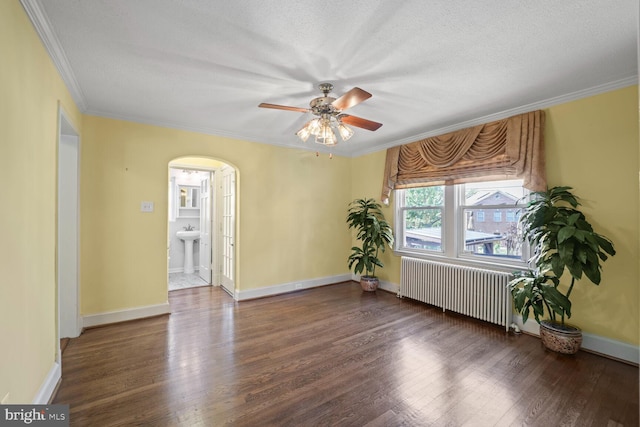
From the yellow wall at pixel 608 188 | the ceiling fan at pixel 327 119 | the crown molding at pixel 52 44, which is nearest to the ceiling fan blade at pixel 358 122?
the ceiling fan at pixel 327 119

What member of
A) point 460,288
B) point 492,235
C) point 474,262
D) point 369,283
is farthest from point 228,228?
point 492,235

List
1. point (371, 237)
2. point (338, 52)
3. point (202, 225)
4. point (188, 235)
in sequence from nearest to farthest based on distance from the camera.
A: 1. point (338, 52)
2. point (371, 237)
3. point (202, 225)
4. point (188, 235)

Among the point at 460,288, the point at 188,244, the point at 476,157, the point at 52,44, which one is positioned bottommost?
the point at 460,288

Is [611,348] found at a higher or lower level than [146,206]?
lower

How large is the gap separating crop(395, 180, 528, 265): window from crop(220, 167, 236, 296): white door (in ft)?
9.37

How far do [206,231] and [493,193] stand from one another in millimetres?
5122

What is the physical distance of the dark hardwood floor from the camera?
184 cm

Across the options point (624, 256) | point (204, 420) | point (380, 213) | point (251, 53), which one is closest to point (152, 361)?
point (204, 420)

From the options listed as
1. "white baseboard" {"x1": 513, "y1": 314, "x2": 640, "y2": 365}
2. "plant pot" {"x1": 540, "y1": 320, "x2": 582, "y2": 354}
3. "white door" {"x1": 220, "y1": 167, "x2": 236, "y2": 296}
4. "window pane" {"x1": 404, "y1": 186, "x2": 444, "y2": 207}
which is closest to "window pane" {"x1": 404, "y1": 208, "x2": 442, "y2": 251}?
"window pane" {"x1": 404, "y1": 186, "x2": 444, "y2": 207}

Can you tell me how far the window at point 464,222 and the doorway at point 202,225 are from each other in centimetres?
305

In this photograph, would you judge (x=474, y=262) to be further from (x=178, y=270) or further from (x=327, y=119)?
(x=178, y=270)

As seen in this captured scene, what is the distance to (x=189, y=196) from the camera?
652 cm

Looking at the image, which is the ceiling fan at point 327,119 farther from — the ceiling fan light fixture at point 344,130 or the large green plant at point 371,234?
the large green plant at point 371,234

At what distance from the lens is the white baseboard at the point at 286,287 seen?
14.1 ft
